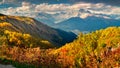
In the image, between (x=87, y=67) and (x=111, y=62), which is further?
(x=87, y=67)

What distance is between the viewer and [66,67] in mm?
79125

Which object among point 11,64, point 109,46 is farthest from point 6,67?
point 109,46

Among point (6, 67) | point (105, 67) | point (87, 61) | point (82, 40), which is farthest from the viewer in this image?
point (82, 40)

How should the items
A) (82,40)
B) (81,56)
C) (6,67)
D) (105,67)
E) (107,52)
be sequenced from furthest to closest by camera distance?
(82,40)
(81,56)
(107,52)
(105,67)
(6,67)


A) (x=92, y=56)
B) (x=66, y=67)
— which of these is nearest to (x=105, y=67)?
(x=66, y=67)

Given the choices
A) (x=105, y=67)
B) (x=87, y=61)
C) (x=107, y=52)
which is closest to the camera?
(x=105, y=67)

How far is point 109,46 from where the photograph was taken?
87.1m

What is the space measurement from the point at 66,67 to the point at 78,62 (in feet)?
Result: 26.5

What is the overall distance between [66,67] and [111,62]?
47.3ft

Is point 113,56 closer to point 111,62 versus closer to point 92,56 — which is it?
point 111,62

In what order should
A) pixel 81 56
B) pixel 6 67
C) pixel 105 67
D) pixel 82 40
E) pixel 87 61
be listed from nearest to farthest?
pixel 6 67 → pixel 105 67 → pixel 87 61 → pixel 81 56 → pixel 82 40

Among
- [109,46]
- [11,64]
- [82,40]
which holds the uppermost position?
[11,64]

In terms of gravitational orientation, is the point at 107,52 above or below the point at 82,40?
above

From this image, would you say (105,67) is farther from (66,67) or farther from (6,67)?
(6,67)
